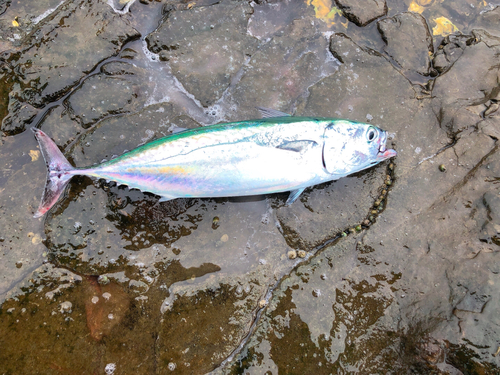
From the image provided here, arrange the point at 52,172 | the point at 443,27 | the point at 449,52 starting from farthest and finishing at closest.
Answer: the point at 443,27, the point at 449,52, the point at 52,172

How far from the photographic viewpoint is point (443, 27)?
3736 millimetres

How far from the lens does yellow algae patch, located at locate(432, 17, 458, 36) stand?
3721 millimetres

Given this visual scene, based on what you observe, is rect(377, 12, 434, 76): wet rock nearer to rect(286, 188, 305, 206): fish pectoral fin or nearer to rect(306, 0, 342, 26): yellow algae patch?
rect(306, 0, 342, 26): yellow algae patch

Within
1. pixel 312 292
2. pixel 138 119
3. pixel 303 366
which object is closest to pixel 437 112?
pixel 312 292

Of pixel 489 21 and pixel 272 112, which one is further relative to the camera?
pixel 489 21

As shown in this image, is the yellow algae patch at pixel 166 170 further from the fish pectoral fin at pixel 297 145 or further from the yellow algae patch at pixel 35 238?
the yellow algae patch at pixel 35 238

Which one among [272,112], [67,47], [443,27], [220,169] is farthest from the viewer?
[443,27]

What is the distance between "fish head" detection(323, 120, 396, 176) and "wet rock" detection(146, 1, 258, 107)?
1410 millimetres

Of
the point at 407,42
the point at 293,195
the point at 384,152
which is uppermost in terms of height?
the point at 407,42

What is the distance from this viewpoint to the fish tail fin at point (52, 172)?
2.88 meters

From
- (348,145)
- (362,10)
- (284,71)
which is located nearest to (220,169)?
(348,145)

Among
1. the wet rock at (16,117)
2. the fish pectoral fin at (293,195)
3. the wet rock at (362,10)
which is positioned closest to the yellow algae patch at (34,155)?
the wet rock at (16,117)

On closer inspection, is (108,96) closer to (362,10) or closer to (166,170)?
(166,170)

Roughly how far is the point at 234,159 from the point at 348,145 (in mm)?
1158
